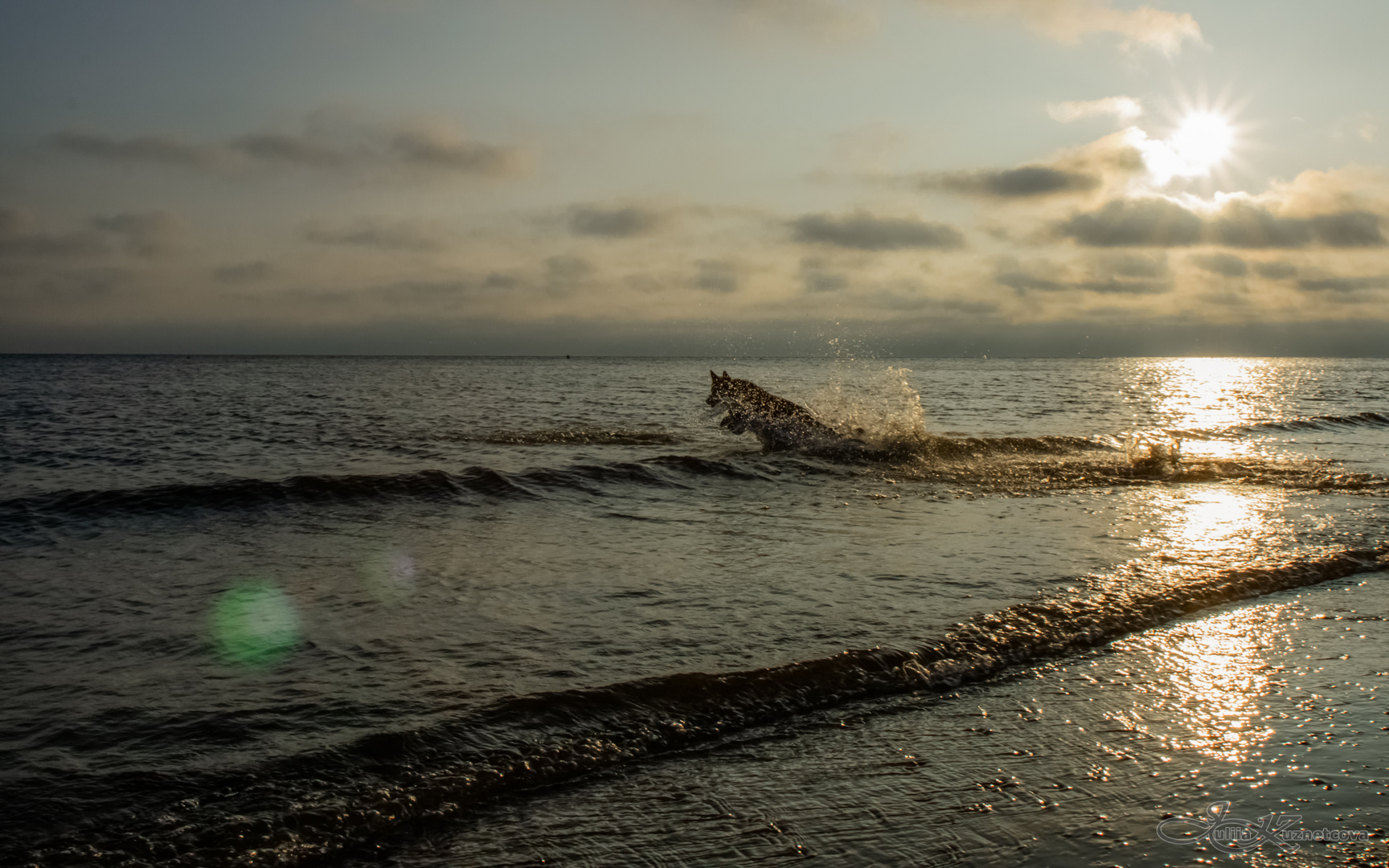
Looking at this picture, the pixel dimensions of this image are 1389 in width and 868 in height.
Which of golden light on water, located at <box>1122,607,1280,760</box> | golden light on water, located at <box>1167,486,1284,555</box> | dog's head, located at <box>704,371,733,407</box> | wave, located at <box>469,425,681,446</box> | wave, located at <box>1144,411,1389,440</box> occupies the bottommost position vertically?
golden light on water, located at <box>1122,607,1280,760</box>

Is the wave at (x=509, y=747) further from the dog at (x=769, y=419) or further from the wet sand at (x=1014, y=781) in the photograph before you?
the dog at (x=769, y=419)

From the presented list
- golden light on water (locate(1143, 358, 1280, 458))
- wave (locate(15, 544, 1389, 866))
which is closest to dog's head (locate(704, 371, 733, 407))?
golden light on water (locate(1143, 358, 1280, 458))

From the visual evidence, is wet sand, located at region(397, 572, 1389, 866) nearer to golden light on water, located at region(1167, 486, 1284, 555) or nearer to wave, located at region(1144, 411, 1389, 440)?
golden light on water, located at region(1167, 486, 1284, 555)

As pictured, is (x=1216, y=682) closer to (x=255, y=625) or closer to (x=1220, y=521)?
(x=1220, y=521)

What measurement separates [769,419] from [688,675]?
613 inches

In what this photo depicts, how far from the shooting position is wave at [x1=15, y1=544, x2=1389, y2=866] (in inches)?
142

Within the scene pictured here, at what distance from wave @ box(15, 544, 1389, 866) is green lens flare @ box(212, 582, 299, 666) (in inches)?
74.0

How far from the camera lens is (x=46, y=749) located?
14.5ft

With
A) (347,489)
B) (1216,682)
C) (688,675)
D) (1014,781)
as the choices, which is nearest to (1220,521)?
(1216,682)

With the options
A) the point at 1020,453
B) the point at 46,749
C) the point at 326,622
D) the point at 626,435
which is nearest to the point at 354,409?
the point at 626,435

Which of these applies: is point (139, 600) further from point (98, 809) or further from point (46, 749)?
point (98, 809)

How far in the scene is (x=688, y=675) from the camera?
5309 millimetres

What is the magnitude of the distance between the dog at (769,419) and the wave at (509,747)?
12.4 m

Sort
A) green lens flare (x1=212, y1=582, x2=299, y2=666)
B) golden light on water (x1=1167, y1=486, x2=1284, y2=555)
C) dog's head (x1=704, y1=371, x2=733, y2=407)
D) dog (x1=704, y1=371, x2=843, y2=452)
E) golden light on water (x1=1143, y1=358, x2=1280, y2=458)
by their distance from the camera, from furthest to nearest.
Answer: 1. dog's head (x1=704, y1=371, x2=733, y2=407)
2. golden light on water (x1=1143, y1=358, x2=1280, y2=458)
3. dog (x1=704, y1=371, x2=843, y2=452)
4. golden light on water (x1=1167, y1=486, x2=1284, y2=555)
5. green lens flare (x1=212, y1=582, x2=299, y2=666)
